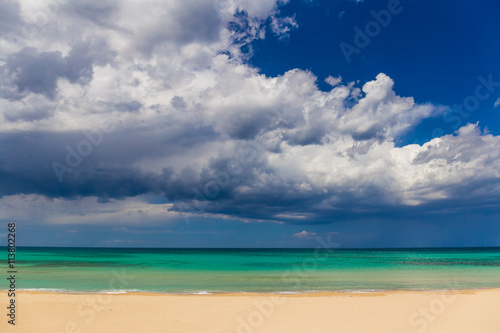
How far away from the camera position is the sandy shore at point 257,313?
13148 mm

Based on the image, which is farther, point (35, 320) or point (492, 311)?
point (492, 311)

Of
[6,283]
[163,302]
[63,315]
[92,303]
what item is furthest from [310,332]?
[6,283]

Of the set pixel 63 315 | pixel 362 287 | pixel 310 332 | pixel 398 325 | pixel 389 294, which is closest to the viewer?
pixel 310 332

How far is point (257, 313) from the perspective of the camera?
15414 millimetres

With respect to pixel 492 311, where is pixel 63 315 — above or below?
above

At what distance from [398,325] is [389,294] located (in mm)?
8556

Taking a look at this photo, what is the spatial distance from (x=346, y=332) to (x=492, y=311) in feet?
27.9

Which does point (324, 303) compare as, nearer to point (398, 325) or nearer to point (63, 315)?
point (398, 325)

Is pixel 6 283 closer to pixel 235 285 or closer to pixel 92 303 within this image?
pixel 92 303

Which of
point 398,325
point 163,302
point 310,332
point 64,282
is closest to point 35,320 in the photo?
point 163,302

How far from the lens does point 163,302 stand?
18328mm

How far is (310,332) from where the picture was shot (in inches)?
492

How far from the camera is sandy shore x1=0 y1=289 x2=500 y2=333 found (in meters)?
13.1

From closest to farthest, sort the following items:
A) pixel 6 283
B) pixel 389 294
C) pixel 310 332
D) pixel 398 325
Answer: pixel 310 332, pixel 398 325, pixel 389 294, pixel 6 283
